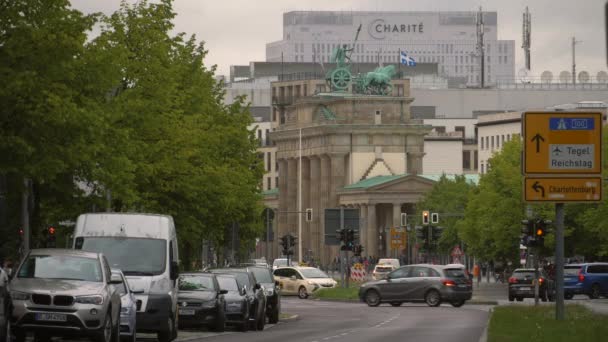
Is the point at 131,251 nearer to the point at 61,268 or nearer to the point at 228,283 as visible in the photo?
the point at 61,268

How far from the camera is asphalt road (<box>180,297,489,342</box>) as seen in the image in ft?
145

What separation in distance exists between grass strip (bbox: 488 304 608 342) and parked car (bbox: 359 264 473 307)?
30387 mm

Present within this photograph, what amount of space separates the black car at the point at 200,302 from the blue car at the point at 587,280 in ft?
131

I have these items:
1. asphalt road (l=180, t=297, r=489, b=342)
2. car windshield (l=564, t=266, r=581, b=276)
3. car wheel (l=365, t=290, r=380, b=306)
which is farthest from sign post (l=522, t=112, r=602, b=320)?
car windshield (l=564, t=266, r=581, b=276)

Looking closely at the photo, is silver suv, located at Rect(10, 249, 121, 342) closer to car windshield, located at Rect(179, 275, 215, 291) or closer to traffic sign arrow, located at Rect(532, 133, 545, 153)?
traffic sign arrow, located at Rect(532, 133, 545, 153)

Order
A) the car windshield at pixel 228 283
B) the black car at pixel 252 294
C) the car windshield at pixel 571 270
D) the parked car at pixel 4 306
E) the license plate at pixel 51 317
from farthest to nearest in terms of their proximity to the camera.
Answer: the car windshield at pixel 571 270, the black car at pixel 252 294, the car windshield at pixel 228 283, the license plate at pixel 51 317, the parked car at pixel 4 306

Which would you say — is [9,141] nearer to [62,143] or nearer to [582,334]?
[62,143]

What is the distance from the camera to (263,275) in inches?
2314

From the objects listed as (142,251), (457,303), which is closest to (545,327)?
(142,251)

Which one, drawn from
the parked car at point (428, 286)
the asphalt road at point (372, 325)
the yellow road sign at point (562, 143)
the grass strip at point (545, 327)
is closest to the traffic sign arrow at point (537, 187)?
the yellow road sign at point (562, 143)

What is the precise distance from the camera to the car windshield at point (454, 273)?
75.5 meters

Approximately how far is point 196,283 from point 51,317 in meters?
13.4

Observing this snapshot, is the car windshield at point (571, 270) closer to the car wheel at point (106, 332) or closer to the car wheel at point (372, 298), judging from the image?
the car wheel at point (372, 298)

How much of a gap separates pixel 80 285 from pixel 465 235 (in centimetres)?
9818
